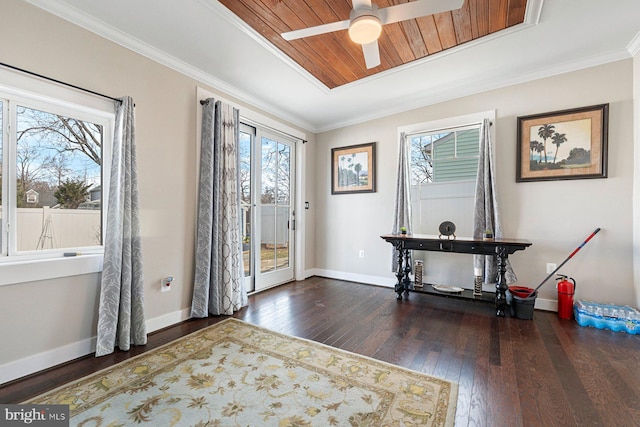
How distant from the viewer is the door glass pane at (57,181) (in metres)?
1.91

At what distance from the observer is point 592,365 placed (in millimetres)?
1950

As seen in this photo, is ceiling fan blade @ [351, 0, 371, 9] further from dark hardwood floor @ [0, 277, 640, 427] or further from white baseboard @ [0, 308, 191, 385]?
white baseboard @ [0, 308, 191, 385]

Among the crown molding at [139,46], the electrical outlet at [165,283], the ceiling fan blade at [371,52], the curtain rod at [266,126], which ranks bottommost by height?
the electrical outlet at [165,283]

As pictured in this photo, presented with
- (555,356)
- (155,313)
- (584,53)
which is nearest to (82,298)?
(155,313)

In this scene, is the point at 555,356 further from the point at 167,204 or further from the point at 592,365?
the point at 167,204

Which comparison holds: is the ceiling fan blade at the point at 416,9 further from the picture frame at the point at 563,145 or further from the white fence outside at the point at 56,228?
the white fence outside at the point at 56,228

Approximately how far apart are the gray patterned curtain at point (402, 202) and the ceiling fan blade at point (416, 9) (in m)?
2.14

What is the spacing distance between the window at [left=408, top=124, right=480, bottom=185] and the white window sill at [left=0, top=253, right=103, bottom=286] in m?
3.68

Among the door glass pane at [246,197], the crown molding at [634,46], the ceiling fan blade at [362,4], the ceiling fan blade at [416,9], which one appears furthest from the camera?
the door glass pane at [246,197]

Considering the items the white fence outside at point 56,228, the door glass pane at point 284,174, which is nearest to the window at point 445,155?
the door glass pane at point 284,174

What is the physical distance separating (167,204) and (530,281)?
4016 mm

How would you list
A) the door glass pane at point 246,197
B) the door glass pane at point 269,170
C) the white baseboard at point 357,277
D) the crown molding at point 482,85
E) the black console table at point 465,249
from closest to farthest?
1. the crown molding at point 482,85
2. the black console table at point 465,249
3. the door glass pane at point 246,197
4. the door glass pane at point 269,170
5. the white baseboard at point 357,277

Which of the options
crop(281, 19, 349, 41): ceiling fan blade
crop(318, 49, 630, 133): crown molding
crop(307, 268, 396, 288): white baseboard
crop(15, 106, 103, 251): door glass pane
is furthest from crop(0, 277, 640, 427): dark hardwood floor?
crop(318, 49, 630, 133): crown molding

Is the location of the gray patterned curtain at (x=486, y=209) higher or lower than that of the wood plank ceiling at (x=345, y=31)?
lower
